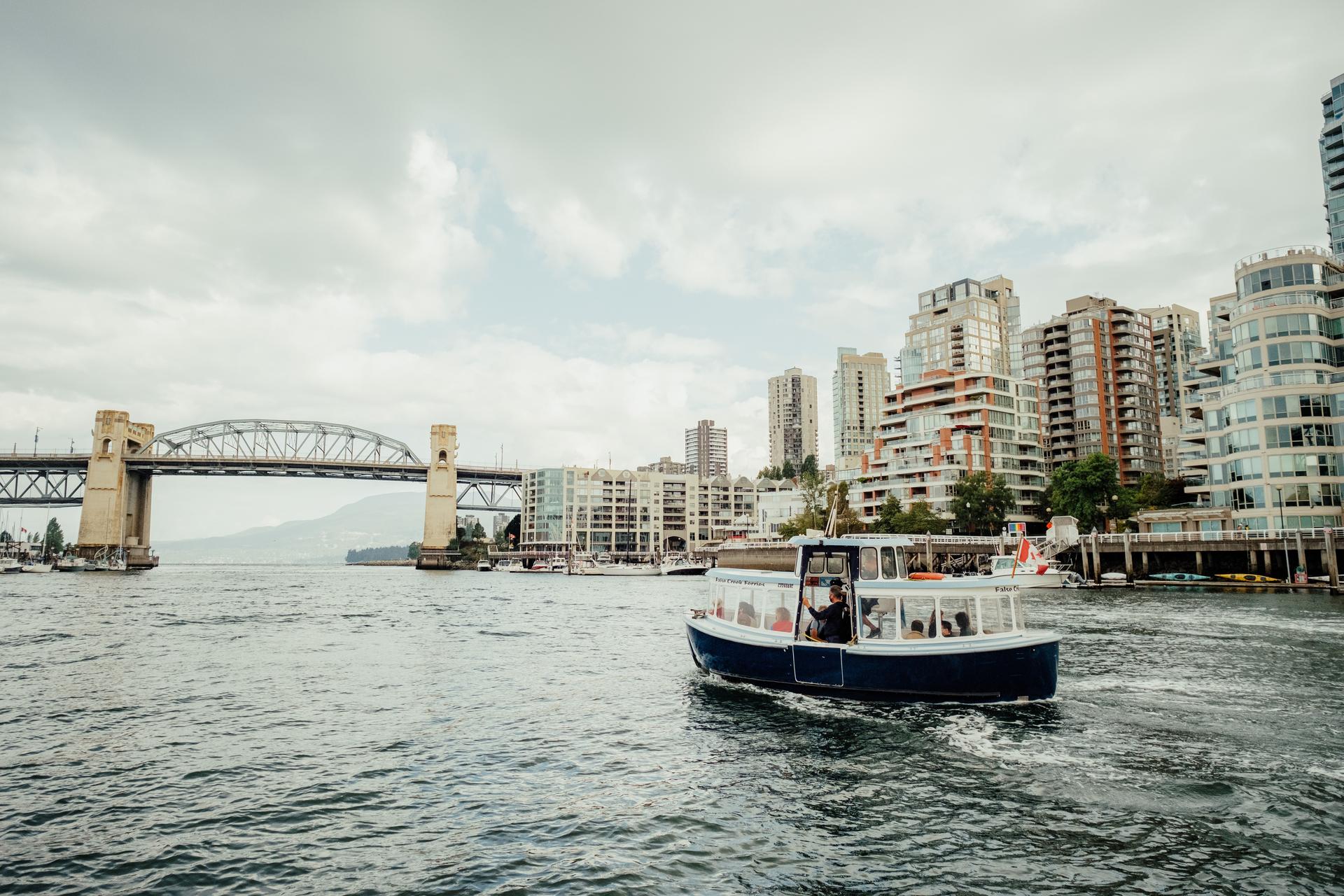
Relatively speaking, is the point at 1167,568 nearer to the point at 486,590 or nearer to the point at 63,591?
the point at 486,590

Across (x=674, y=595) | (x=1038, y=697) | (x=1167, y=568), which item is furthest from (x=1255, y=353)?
(x=1038, y=697)

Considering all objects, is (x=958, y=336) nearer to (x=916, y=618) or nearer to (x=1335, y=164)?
(x=1335, y=164)

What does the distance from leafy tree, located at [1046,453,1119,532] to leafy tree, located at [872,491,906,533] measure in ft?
65.6

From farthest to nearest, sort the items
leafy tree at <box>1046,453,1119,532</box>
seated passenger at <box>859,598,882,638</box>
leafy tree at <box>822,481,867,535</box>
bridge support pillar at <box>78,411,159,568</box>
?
bridge support pillar at <box>78,411,159,568</box> < leafy tree at <box>822,481,867,535</box> < leafy tree at <box>1046,453,1119,532</box> < seated passenger at <box>859,598,882,638</box>

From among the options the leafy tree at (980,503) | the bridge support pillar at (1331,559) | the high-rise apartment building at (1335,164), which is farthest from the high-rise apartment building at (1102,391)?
the bridge support pillar at (1331,559)

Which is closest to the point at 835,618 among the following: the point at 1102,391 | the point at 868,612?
the point at 868,612

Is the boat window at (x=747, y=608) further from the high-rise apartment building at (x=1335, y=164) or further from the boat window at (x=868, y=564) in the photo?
the high-rise apartment building at (x=1335, y=164)

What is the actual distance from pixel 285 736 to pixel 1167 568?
80.0 metres

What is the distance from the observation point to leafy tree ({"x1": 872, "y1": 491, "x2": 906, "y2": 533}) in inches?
4109

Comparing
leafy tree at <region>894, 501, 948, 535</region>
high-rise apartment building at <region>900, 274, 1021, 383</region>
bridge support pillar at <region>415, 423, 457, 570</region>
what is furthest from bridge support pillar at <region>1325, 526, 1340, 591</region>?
bridge support pillar at <region>415, 423, 457, 570</region>

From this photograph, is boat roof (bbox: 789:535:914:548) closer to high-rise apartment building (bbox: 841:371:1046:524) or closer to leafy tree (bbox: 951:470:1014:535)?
leafy tree (bbox: 951:470:1014:535)

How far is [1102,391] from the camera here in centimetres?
12988

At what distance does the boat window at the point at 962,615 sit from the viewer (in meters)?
19.2

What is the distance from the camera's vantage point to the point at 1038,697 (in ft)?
63.0
